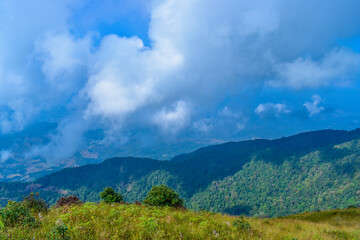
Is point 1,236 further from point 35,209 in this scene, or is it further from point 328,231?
point 328,231

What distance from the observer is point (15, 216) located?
8625 millimetres

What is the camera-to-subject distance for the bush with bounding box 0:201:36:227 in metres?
8.36

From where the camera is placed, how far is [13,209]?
8.77m

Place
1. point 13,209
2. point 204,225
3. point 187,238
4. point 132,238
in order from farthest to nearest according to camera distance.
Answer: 1. point 204,225
2. point 13,209
3. point 187,238
4. point 132,238

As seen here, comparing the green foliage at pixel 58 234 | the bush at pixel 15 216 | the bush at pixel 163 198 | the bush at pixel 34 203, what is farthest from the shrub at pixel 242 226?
the bush at pixel 163 198

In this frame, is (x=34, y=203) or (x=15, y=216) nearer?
(x=15, y=216)

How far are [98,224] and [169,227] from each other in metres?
3.24

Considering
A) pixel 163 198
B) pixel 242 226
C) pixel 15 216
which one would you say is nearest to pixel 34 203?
pixel 15 216

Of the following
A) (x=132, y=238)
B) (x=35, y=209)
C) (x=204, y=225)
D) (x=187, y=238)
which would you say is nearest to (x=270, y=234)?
(x=204, y=225)

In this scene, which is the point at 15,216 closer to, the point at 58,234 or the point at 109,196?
the point at 58,234

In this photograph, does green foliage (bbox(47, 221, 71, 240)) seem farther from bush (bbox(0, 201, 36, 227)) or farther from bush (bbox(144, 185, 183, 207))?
bush (bbox(144, 185, 183, 207))

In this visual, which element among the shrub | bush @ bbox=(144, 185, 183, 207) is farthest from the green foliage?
bush @ bbox=(144, 185, 183, 207)

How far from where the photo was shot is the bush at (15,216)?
27.4 feet

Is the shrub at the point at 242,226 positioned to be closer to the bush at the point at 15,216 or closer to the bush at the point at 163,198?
the bush at the point at 15,216
